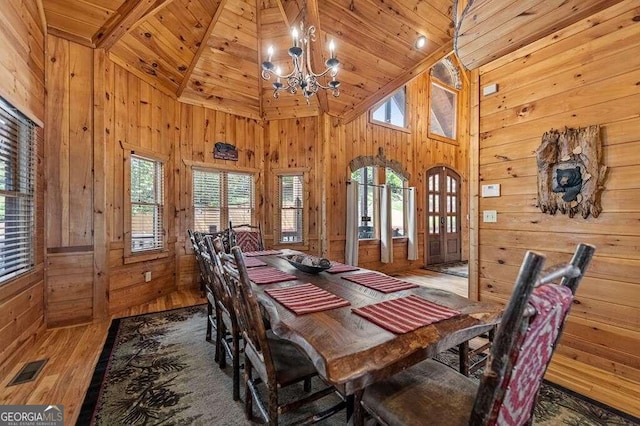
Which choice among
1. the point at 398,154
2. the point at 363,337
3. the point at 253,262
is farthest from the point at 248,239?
the point at 398,154

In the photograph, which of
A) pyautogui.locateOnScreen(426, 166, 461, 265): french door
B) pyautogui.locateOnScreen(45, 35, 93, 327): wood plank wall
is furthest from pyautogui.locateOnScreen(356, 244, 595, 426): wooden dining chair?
pyautogui.locateOnScreen(426, 166, 461, 265): french door

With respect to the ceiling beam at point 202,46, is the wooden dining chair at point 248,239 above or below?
below

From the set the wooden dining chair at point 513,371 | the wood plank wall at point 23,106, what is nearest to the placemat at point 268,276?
the wooden dining chair at point 513,371

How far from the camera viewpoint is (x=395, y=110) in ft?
20.0

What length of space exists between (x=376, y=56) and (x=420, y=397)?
434cm

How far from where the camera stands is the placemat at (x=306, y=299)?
140 cm

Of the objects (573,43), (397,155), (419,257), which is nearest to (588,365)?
(573,43)

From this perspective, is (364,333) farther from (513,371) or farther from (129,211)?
(129,211)

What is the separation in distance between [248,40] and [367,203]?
344cm

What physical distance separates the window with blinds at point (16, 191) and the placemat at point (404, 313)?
2733 millimetres

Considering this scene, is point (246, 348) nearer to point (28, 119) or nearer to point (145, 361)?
point (145, 361)

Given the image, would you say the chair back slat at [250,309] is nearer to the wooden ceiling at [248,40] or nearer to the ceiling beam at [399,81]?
the wooden ceiling at [248,40]

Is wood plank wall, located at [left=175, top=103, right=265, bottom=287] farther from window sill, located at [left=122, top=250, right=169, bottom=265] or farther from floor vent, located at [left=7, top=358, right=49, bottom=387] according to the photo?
floor vent, located at [left=7, top=358, right=49, bottom=387]

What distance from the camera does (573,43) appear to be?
223 centimetres
